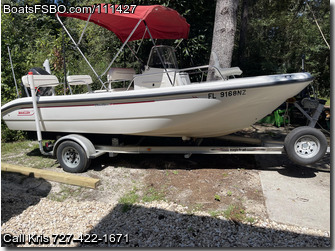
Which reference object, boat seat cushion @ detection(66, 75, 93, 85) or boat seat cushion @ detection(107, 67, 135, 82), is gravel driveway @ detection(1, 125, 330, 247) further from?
boat seat cushion @ detection(107, 67, 135, 82)

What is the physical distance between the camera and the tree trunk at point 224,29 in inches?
200

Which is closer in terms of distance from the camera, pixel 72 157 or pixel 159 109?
pixel 159 109

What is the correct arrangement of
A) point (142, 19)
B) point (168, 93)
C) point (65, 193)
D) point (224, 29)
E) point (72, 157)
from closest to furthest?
point (168, 93) < point (65, 193) < point (142, 19) < point (72, 157) < point (224, 29)

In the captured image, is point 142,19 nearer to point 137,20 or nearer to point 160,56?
point 160,56

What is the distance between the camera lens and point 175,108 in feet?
12.4

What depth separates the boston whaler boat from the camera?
3613 millimetres

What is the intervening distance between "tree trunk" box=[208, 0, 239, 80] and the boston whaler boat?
91cm

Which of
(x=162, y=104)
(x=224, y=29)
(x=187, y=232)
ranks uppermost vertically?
(x=224, y=29)

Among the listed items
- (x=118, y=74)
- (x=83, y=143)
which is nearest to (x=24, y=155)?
(x=83, y=143)

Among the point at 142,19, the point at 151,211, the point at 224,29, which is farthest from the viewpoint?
the point at 224,29

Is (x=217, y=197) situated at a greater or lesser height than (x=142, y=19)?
lesser

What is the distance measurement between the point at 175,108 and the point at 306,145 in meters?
2.08

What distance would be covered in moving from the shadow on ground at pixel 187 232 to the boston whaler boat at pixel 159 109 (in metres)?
1.38

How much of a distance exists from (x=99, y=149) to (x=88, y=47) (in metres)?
8.23
